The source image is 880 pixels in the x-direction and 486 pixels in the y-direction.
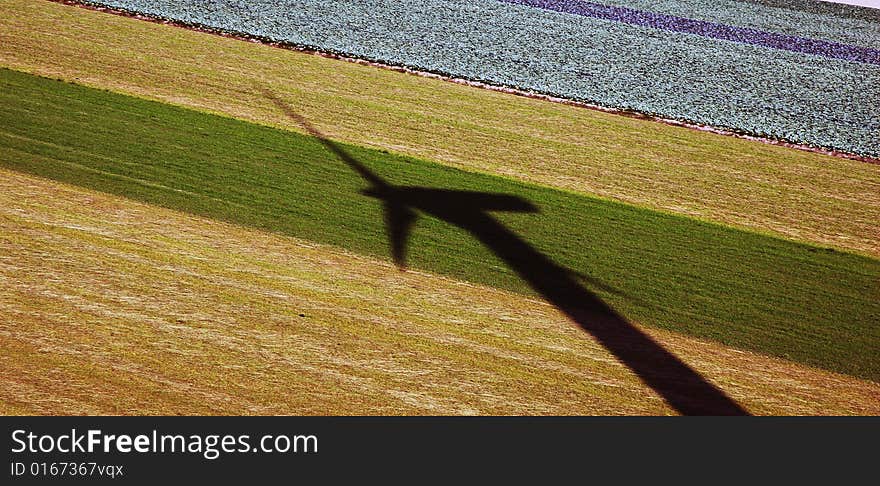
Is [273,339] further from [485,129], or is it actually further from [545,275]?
[485,129]

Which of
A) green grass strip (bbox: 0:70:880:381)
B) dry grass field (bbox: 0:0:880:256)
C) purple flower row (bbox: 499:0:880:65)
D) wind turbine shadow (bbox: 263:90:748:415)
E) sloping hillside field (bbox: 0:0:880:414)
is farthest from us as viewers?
purple flower row (bbox: 499:0:880:65)

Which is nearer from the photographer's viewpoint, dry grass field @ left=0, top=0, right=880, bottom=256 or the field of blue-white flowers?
dry grass field @ left=0, top=0, right=880, bottom=256

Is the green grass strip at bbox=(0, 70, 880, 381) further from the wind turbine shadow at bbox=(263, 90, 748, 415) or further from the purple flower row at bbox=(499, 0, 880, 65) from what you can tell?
the purple flower row at bbox=(499, 0, 880, 65)

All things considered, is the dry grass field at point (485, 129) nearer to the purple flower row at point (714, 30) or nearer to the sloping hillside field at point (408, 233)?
the sloping hillside field at point (408, 233)

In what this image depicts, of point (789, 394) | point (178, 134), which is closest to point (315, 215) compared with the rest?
point (178, 134)

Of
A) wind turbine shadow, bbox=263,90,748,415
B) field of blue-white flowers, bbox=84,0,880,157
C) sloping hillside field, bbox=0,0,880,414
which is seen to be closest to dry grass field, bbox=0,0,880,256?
sloping hillside field, bbox=0,0,880,414

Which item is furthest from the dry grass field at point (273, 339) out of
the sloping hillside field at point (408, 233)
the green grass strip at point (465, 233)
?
the green grass strip at point (465, 233)
